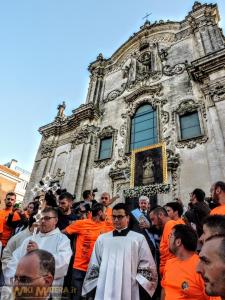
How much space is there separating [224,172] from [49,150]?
11.3 meters

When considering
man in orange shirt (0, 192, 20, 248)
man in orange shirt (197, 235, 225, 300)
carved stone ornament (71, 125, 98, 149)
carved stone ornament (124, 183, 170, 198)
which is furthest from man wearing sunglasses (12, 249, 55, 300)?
carved stone ornament (71, 125, 98, 149)

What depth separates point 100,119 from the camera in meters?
15.3

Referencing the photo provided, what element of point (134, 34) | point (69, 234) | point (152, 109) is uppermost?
point (134, 34)

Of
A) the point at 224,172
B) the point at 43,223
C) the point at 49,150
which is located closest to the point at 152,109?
the point at 224,172

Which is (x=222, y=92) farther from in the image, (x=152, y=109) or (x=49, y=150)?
(x=49, y=150)

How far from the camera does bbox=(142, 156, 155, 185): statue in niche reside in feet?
33.5

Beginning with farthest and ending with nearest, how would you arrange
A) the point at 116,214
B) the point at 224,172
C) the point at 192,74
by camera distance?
the point at 192,74
the point at 224,172
the point at 116,214

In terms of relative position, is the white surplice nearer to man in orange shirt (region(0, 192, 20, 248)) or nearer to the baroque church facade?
man in orange shirt (region(0, 192, 20, 248))

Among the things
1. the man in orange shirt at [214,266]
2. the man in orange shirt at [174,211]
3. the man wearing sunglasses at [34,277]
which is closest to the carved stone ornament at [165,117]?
the man in orange shirt at [174,211]

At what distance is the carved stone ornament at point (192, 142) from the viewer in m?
10.4

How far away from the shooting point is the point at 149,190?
381 inches

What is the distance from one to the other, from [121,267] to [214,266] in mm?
2027

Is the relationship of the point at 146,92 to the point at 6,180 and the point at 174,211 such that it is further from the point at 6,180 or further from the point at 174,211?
the point at 6,180

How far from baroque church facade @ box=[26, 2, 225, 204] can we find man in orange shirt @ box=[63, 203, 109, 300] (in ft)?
16.9
